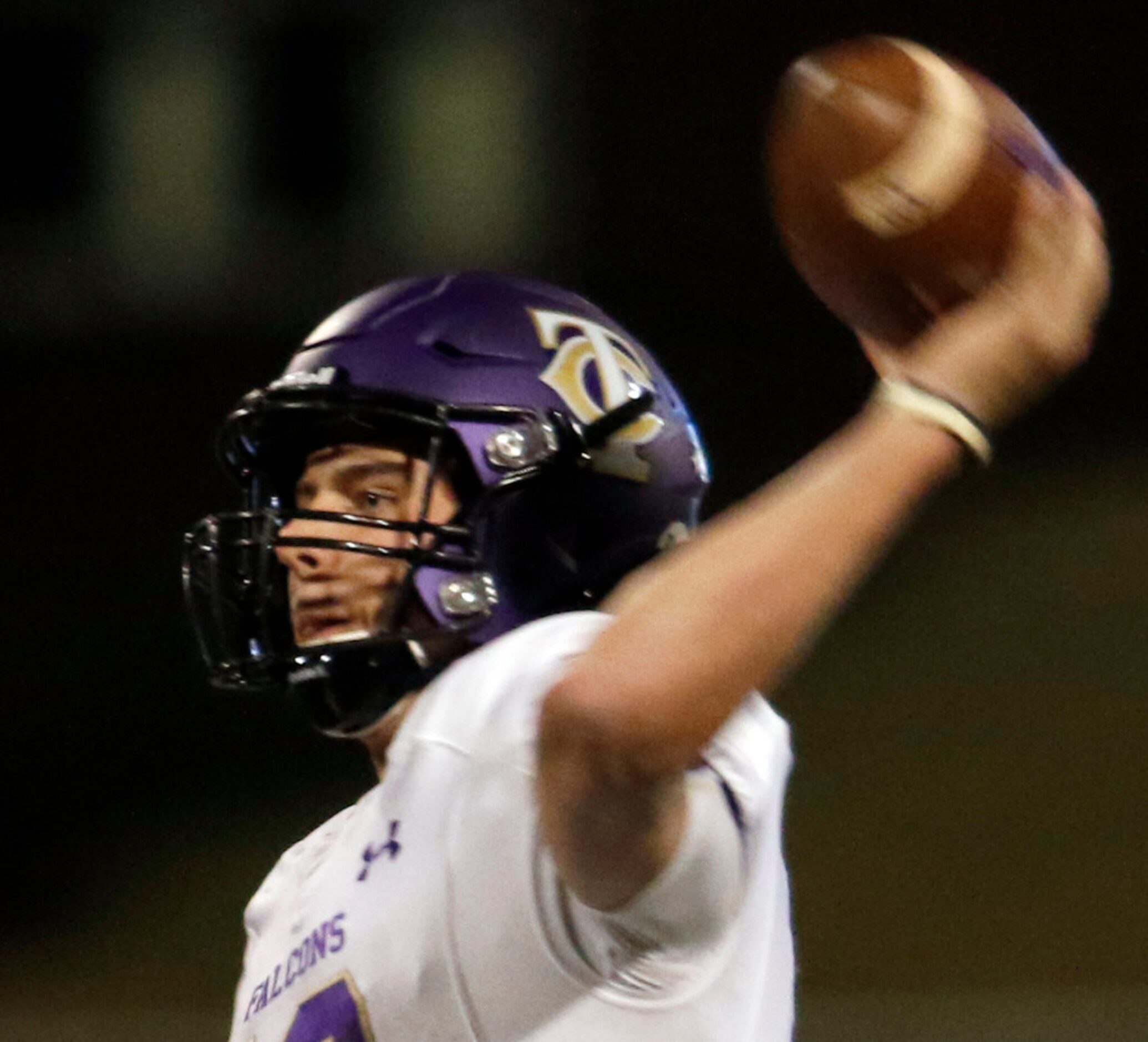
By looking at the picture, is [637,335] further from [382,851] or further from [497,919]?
[497,919]

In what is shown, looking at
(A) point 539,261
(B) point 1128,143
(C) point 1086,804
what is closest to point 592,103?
(A) point 539,261

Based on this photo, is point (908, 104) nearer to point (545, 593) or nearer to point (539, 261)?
point (545, 593)

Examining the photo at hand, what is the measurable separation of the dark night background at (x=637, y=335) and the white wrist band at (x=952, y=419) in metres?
2.99

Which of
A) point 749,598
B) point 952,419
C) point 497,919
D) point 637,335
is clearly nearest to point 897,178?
point 952,419

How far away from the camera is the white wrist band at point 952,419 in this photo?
1.12 metres

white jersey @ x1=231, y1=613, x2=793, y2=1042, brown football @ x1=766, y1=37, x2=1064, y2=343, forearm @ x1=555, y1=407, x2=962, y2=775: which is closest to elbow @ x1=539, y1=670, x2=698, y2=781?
forearm @ x1=555, y1=407, x2=962, y2=775

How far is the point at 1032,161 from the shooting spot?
1.30 m

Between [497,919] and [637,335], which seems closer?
[497,919]

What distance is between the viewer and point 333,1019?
1.48 metres

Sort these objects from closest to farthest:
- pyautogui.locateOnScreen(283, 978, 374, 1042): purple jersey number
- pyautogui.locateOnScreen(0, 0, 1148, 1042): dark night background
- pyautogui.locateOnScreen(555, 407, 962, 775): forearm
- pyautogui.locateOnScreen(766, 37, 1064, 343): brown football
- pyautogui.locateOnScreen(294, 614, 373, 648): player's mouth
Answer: pyautogui.locateOnScreen(555, 407, 962, 775): forearm, pyautogui.locateOnScreen(766, 37, 1064, 343): brown football, pyautogui.locateOnScreen(283, 978, 374, 1042): purple jersey number, pyautogui.locateOnScreen(294, 614, 373, 648): player's mouth, pyautogui.locateOnScreen(0, 0, 1148, 1042): dark night background

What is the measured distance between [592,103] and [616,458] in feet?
11.1

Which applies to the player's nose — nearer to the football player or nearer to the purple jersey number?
the football player

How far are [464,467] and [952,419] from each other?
0.76 metres

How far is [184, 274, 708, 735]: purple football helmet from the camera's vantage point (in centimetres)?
178
